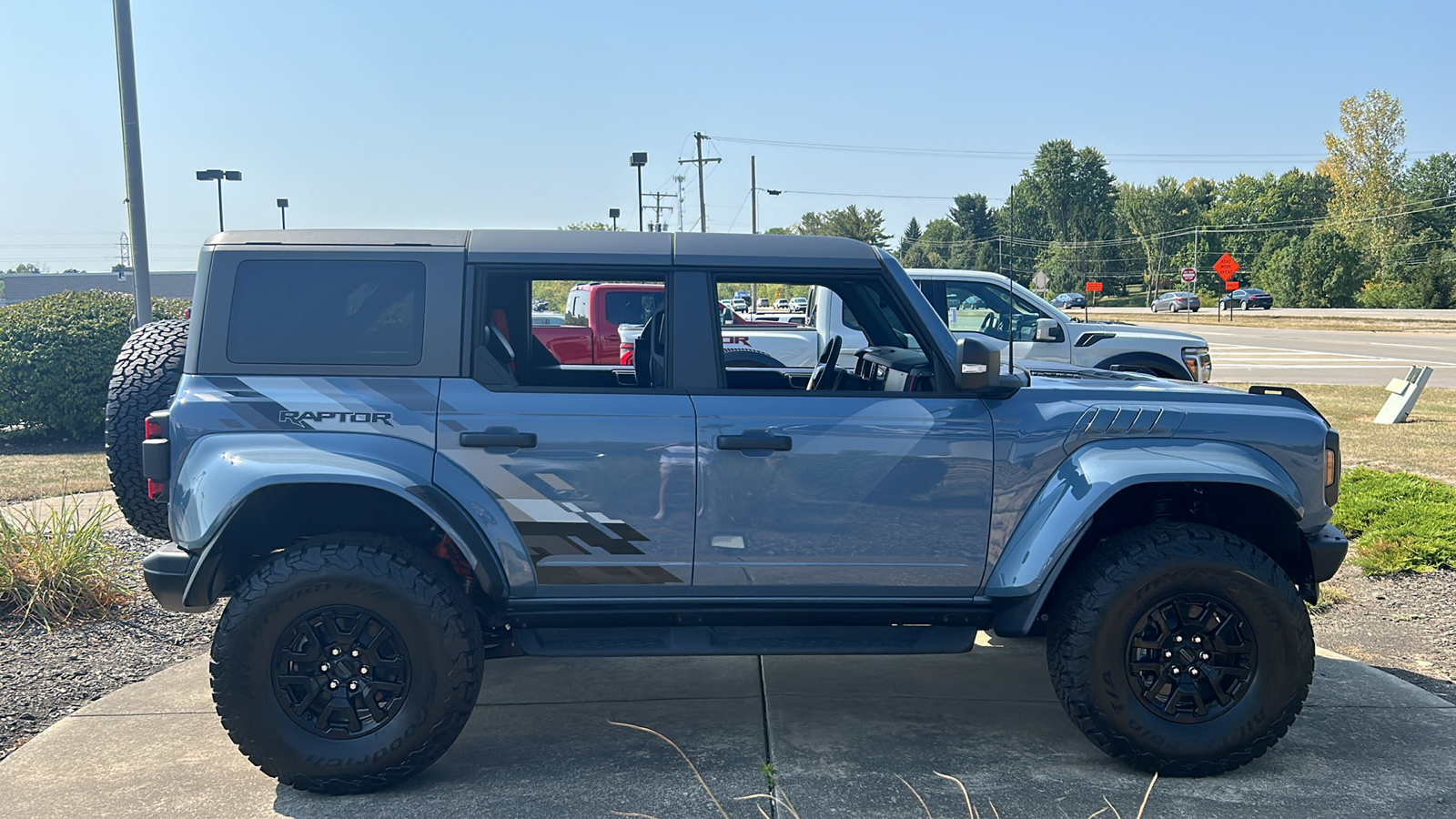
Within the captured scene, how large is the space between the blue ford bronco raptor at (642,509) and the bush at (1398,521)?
308 cm

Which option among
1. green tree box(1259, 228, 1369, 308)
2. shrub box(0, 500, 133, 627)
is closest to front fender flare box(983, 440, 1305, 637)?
shrub box(0, 500, 133, 627)

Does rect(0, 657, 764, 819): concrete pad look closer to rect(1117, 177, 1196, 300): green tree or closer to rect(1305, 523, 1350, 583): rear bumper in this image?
rect(1305, 523, 1350, 583): rear bumper

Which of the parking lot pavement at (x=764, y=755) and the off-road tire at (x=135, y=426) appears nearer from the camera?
the parking lot pavement at (x=764, y=755)

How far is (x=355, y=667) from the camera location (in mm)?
3713

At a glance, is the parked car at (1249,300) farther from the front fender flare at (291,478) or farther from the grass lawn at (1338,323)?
the front fender flare at (291,478)

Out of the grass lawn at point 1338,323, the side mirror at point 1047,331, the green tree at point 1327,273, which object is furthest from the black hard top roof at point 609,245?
the green tree at point 1327,273

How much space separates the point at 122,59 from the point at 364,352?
7265 mm

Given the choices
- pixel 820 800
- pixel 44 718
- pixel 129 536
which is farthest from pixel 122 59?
pixel 820 800

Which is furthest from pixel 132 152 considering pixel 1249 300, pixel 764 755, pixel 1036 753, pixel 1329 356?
pixel 1249 300

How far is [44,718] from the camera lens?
4492 millimetres

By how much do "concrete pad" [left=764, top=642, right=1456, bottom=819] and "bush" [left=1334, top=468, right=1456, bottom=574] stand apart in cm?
188

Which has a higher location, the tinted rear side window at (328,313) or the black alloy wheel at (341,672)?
the tinted rear side window at (328,313)

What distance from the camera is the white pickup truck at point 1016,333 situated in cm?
1030

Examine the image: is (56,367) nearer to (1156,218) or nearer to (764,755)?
(764,755)
